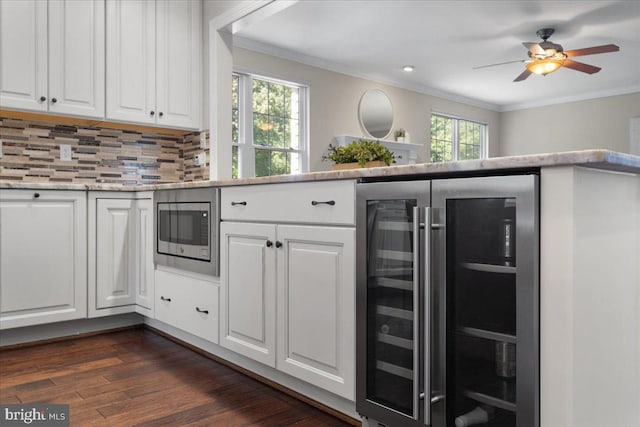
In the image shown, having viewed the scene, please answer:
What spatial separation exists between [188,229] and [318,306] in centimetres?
112

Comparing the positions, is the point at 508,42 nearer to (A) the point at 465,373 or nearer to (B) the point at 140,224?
(B) the point at 140,224

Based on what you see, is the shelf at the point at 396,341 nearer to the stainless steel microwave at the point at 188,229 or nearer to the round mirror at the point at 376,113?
the stainless steel microwave at the point at 188,229

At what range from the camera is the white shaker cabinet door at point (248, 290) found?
218 centimetres

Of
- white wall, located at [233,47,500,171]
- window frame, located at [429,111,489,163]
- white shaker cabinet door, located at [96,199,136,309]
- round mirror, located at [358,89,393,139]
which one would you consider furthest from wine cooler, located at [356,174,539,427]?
window frame, located at [429,111,489,163]

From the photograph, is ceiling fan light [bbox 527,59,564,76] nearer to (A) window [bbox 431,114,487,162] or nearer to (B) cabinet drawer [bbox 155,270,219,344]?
(A) window [bbox 431,114,487,162]

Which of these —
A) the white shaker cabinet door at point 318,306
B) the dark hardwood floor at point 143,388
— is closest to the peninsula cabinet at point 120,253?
the dark hardwood floor at point 143,388

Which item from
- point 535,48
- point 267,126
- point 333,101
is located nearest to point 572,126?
point 535,48

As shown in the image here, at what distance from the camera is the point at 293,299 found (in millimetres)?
2047

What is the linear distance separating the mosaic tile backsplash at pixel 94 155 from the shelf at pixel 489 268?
2.40 metres

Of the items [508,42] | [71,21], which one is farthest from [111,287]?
[508,42]

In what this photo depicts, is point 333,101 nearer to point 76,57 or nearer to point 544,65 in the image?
point 544,65

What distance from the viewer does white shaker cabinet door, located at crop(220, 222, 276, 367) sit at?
2.18 meters

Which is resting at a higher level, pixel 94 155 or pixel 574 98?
pixel 574 98

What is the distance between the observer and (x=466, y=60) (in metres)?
6.13
